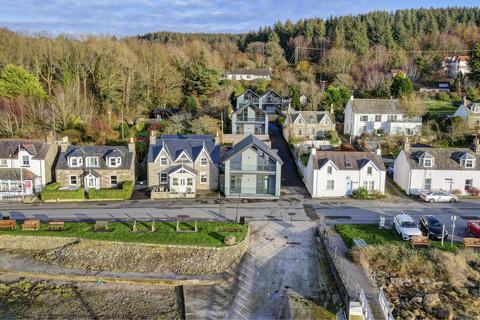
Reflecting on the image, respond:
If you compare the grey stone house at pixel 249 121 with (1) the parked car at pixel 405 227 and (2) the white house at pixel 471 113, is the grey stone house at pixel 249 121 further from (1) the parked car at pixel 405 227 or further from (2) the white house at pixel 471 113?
(1) the parked car at pixel 405 227

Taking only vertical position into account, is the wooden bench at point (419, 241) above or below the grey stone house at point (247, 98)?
below

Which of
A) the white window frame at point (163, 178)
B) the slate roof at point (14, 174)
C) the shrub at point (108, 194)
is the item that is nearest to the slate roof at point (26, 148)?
the slate roof at point (14, 174)

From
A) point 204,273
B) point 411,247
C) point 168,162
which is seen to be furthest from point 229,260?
point 168,162

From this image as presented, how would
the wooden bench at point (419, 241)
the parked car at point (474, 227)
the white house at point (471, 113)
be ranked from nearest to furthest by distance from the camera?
1. the wooden bench at point (419, 241)
2. the parked car at point (474, 227)
3. the white house at point (471, 113)

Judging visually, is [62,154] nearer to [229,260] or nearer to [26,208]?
[26,208]

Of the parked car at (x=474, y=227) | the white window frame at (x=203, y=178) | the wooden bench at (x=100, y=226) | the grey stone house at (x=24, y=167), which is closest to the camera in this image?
the parked car at (x=474, y=227)

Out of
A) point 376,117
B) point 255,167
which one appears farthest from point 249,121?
point 255,167
